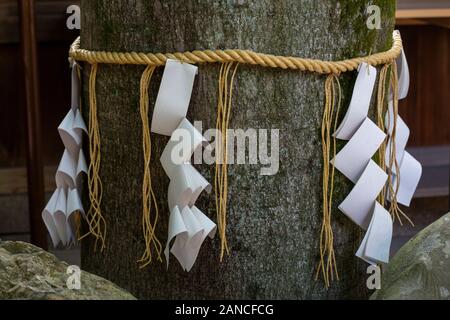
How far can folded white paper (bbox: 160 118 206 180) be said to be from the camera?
2126mm

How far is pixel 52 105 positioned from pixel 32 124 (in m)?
0.34

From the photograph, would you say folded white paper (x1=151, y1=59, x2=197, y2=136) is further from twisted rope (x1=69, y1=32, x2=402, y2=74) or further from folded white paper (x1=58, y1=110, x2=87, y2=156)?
folded white paper (x1=58, y1=110, x2=87, y2=156)

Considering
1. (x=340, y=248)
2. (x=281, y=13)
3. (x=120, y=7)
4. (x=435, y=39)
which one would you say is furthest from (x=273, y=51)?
(x=435, y=39)

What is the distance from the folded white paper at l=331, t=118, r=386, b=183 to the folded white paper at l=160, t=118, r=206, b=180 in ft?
1.17

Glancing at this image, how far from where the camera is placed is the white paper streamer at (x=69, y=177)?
94.1 inches

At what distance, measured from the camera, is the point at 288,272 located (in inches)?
89.3

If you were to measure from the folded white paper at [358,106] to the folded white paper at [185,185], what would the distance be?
1.17 feet

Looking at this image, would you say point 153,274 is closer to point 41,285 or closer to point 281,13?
point 41,285

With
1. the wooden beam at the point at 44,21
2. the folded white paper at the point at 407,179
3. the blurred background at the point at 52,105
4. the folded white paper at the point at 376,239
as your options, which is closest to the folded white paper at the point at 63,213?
the folded white paper at the point at 376,239

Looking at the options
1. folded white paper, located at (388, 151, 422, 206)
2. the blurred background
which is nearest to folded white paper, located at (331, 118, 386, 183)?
folded white paper, located at (388, 151, 422, 206)

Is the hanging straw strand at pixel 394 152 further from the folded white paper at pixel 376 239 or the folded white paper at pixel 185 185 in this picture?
the folded white paper at pixel 185 185

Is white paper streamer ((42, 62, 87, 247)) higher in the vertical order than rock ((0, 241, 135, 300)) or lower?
higher

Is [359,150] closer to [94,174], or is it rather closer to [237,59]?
[237,59]

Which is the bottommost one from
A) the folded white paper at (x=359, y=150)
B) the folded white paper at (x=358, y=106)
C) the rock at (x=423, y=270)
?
the rock at (x=423, y=270)
